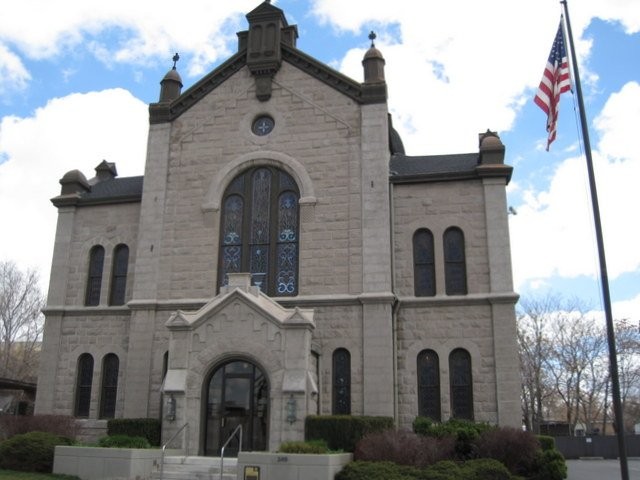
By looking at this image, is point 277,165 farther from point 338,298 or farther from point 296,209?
point 338,298

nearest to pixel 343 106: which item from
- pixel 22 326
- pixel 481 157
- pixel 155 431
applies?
pixel 481 157

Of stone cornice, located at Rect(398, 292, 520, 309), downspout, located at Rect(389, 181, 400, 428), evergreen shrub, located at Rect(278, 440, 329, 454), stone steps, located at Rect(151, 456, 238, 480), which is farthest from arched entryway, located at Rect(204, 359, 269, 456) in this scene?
stone cornice, located at Rect(398, 292, 520, 309)

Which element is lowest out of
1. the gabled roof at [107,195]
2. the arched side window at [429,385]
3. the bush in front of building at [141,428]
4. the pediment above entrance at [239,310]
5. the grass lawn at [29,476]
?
the grass lawn at [29,476]

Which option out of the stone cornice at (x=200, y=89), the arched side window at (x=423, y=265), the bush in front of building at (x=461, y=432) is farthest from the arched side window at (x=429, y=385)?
the stone cornice at (x=200, y=89)

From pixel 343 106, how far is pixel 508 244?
318 inches

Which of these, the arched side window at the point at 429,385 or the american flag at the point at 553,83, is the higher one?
the american flag at the point at 553,83

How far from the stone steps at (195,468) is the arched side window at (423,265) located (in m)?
9.19

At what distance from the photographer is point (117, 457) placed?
18359 mm

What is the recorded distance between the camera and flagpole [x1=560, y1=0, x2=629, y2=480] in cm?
1298

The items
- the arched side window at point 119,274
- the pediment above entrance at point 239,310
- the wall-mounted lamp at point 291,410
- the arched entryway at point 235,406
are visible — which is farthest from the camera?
the arched side window at point 119,274

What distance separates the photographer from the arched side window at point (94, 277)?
27.5 m

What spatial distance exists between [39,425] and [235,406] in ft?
20.9

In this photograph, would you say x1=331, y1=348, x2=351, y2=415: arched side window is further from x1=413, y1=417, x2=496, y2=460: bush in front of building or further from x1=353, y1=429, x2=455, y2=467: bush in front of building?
x1=353, y1=429, x2=455, y2=467: bush in front of building

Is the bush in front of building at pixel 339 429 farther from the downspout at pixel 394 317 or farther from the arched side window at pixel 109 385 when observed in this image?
the arched side window at pixel 109 385
